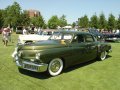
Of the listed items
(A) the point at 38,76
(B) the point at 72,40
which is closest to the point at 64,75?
(A) the point at 38,76

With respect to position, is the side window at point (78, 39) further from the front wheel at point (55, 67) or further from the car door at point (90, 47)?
the front wheel at point (55, 67)

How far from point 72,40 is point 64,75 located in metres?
1.51

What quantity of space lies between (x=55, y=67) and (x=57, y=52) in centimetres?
54

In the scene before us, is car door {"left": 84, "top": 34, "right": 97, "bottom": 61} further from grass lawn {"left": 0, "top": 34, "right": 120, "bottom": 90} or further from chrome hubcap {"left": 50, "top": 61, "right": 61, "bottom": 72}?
chrome hubcap {"left": 50, "top": 61, "right": 61, "bottom": 72}

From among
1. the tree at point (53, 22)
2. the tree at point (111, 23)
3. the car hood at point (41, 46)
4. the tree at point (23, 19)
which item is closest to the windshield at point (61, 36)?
the car hood at point (41, 46)

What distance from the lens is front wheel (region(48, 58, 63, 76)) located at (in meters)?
6.67

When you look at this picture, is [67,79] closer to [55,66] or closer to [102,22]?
[55,66]

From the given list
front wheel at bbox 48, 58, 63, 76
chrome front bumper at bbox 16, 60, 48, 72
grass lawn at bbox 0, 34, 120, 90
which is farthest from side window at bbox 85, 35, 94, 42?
chrome front bumper at bbox 16, 60, 48, 72

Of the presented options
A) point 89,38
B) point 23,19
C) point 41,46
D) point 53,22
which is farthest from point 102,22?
point 41,46

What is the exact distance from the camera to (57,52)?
22.2 feet

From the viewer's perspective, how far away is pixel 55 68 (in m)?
6.88

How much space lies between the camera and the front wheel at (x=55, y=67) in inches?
263

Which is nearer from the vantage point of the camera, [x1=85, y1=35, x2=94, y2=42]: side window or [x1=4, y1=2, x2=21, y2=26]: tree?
[x1=85, y1=35, x2=94, y2=42]: side window

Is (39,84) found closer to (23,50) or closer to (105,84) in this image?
(23,50)
